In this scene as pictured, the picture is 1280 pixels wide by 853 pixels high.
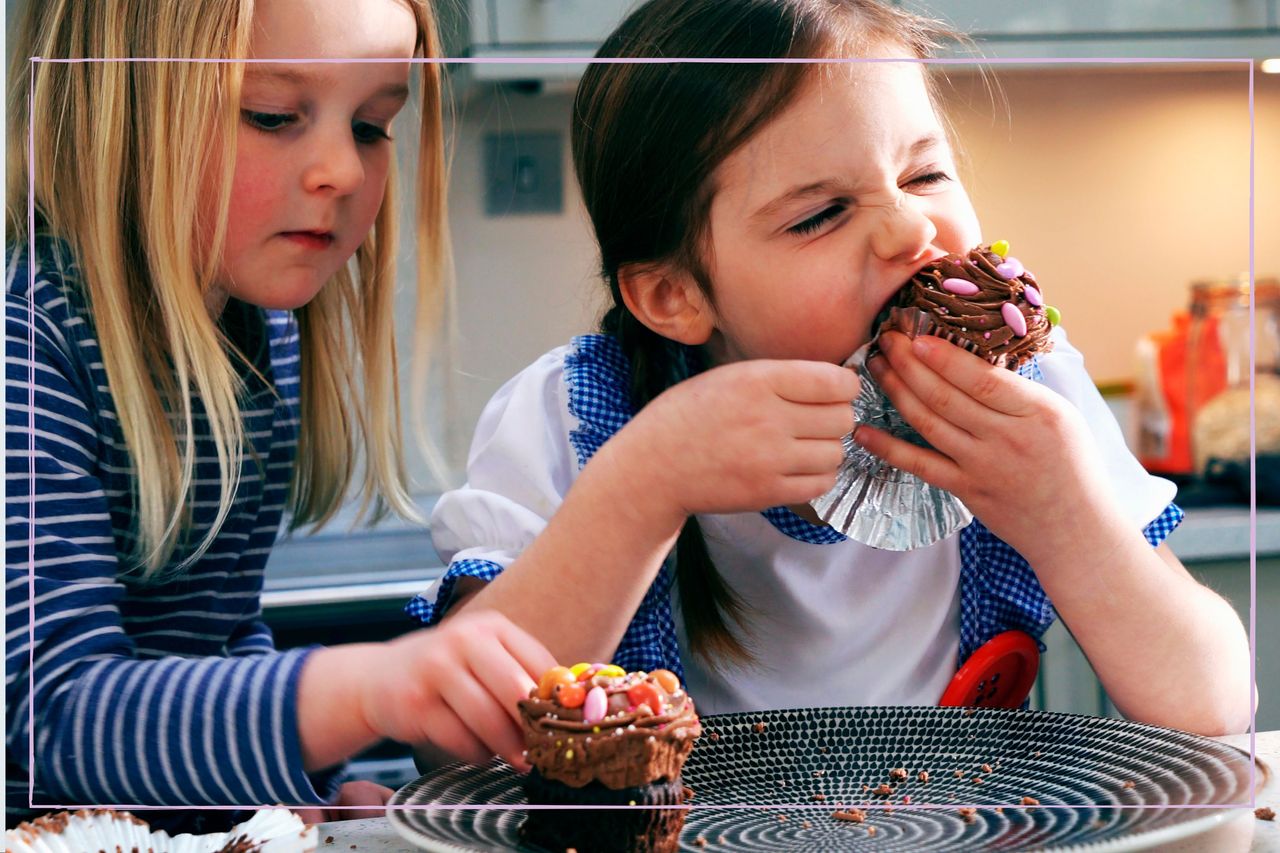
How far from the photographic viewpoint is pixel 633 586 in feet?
1.52

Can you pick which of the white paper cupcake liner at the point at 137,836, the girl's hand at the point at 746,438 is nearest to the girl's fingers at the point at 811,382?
the girl's hand at the point at 746,438

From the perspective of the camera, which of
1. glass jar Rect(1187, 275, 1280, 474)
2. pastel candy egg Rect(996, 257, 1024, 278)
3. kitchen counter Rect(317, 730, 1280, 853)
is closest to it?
kitchen counter Rect(317, 730, 1280, 853)

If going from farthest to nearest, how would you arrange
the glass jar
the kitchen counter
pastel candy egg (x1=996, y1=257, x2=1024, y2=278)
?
the glass jar, pastel candy egg (x1=996, y1=257, x2=1024, y2=278), the kitchen counter

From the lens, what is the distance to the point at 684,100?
1.53 feet

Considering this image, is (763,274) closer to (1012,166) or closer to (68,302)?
(1012,166)

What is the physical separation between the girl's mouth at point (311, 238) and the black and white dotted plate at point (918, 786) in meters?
0.22

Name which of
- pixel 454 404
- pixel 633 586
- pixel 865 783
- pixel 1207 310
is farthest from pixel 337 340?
pixel 1207 310

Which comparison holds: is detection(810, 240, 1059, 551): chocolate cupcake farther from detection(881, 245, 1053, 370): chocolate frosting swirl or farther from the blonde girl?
the blonde girl

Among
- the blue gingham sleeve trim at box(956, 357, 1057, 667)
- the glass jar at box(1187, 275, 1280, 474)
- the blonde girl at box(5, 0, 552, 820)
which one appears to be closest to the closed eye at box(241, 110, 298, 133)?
the blonde girl at box(5, 0, 552, 820)

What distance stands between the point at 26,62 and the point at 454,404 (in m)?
0.21

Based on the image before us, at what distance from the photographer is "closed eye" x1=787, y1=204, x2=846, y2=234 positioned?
446 millimetres

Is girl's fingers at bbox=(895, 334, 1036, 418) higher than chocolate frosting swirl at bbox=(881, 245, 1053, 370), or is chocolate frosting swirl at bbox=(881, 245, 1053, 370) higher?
chocolate frosting swirl at bbox=(881, 245, 1053, 370)

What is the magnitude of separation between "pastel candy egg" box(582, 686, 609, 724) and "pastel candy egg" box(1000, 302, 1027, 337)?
8.3 inches

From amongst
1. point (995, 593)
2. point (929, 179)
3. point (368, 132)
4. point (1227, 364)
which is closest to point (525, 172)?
point (368, 132)
